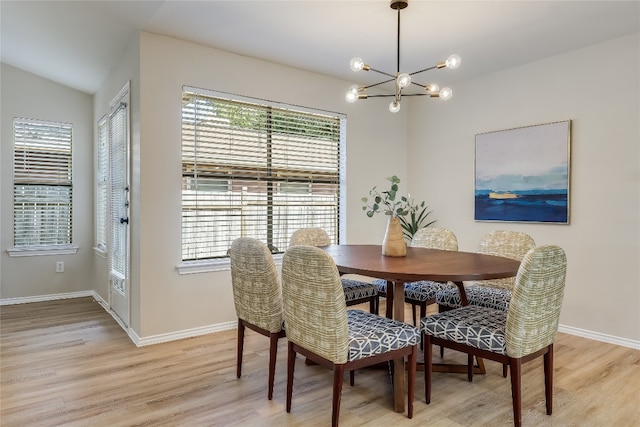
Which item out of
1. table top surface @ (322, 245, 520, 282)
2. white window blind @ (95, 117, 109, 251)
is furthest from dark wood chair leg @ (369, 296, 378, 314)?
white window blind @ (95, 117, 109, 251)

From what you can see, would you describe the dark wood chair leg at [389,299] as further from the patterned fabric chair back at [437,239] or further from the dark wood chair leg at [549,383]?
the dark wood chair leg at [549,383]

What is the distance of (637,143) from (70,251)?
18.8 ft

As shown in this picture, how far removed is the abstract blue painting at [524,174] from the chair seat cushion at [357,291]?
1755mm

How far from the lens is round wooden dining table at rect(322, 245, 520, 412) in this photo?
2.08 m

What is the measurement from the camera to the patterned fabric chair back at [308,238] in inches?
134

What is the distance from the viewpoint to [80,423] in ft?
6.81

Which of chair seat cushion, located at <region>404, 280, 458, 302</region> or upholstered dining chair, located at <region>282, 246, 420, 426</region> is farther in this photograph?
chair seat cushion, located at <region>404, 280, 458, 302</region>

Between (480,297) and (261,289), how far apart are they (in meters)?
1.55

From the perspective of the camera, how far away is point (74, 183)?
4.89 m

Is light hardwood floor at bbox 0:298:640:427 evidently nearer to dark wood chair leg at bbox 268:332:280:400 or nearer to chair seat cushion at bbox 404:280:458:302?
dark wood chair leg at bbox 268:332:280:400

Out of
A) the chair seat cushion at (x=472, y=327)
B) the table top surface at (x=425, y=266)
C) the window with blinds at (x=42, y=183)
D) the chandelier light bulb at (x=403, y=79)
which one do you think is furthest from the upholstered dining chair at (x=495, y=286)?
the window with blinds at (x=42, y=183)

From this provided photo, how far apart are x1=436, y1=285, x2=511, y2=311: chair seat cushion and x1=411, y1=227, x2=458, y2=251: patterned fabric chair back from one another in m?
0.46

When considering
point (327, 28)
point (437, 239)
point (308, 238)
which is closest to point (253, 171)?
point (308, 238)

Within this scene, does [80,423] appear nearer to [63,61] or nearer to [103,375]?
[103,375]
